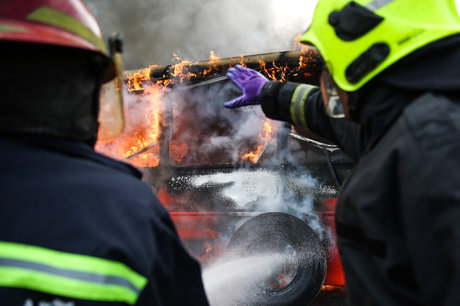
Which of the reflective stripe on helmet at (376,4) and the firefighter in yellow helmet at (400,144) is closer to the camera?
the firefighter in yellow helmet at (400,144)

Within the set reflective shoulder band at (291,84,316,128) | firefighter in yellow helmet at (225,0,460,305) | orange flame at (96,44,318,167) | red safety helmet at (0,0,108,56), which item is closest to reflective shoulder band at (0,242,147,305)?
red safety helmet at (0,0,108,56)

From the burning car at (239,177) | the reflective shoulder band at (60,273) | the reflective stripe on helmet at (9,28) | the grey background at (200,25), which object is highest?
the grey background at (200,25)

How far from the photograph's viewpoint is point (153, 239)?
881 mm

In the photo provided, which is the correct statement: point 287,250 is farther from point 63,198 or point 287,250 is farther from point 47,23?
point 47,23

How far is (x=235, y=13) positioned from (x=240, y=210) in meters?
9.52

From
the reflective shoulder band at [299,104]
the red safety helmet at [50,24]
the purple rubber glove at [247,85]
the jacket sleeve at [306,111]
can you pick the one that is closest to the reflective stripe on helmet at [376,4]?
the jacket sleeve at [306,111]

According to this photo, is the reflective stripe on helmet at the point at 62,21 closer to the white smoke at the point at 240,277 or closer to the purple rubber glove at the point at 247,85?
the purple rubber glove at the point at 247,85

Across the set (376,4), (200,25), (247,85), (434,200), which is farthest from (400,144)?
(200,25)

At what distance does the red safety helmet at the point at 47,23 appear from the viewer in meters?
0.85

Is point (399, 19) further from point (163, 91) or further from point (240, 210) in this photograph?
point (163, 91)

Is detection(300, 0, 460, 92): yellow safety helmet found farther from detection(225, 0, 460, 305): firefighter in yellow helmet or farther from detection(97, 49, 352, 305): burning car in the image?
detection(97, 49, 352, 305): burning car

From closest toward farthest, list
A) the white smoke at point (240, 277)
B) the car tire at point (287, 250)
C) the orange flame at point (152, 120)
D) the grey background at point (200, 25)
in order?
the car tire at point (287, 250) → the white smoke at point (240, 277) → the orange flame at point (152, 120) → the grey background at point (200, 25)

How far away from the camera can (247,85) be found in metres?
2.48

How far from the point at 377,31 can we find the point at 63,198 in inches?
48.2
